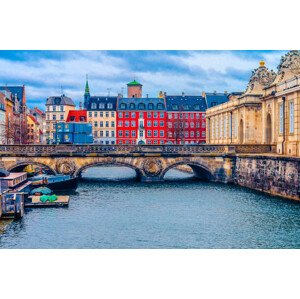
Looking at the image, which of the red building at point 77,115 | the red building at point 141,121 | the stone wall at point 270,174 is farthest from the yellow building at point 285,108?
the red building at point 77,115

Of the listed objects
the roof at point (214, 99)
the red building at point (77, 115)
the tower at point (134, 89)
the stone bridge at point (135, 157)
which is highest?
the tower at point (134, 89)

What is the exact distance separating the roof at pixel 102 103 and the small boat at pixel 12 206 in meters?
95.3

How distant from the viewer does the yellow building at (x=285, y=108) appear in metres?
54.2

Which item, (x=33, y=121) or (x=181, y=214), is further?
(x=33, y=121)

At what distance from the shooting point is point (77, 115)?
135750 mm

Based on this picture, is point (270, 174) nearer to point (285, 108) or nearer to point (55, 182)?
point (285, 108)

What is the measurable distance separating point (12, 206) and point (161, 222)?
1066 centimetres

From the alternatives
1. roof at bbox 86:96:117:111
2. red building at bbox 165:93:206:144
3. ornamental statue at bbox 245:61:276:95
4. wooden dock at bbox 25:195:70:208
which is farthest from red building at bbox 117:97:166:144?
wooden dock at bbox 25:195:70:208

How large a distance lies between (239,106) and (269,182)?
86.8ft

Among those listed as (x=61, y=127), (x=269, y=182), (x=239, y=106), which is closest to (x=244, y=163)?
(x=269, y=182)

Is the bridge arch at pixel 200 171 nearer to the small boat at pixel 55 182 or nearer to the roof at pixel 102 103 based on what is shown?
the small boat at pixel 55 182

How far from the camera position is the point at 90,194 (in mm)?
54656

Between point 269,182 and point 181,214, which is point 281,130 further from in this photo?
point 181,214

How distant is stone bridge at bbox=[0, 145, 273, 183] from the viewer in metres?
65.4
